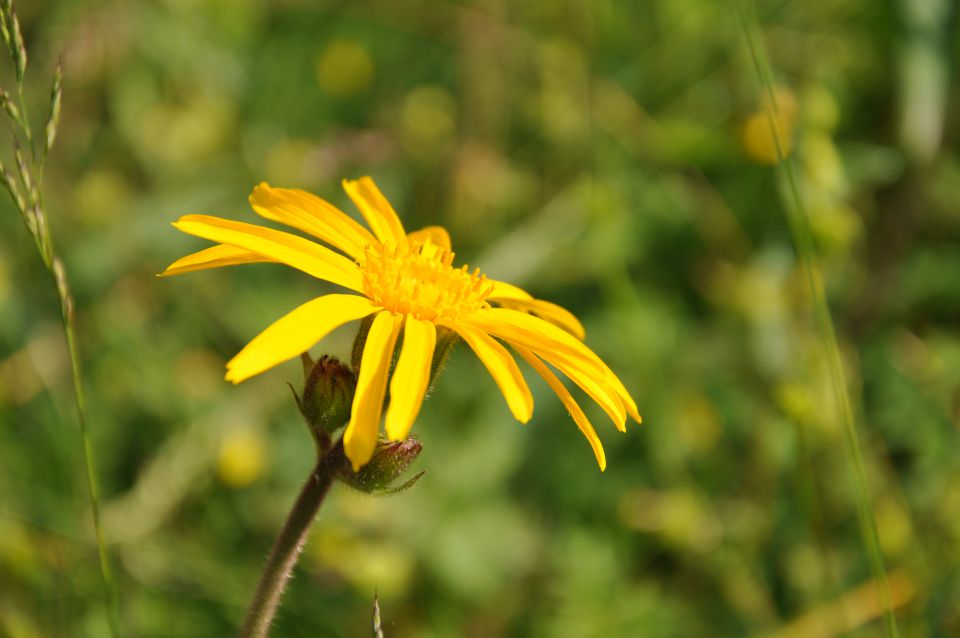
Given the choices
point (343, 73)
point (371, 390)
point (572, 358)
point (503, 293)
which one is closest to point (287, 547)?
point (371, 390)

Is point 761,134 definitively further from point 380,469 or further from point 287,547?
point 287,547

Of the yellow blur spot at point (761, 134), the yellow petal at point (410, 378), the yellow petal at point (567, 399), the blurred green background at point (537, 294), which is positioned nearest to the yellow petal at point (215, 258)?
the yellow petal at point (410, 378)

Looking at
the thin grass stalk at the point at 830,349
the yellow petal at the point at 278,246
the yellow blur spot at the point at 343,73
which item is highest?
the yellow blur spot at the point at 343,73

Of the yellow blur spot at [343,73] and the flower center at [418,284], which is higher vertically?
the yellow blur spot at [343,73]

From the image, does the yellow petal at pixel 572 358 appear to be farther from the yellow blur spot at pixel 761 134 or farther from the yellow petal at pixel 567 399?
the yellow blur spot at pixel 761 134

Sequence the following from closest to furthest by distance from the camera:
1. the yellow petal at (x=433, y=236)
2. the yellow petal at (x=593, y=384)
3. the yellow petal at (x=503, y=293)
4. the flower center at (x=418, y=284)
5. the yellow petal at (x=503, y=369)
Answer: the yellow petal at (x=503, y=369) → the yellow petal at (x=593, y=384) → the flower center at (x=418, y=284) → the yellow petal at (x=503, y=293) → the yellow petal at (x=433, y=236)

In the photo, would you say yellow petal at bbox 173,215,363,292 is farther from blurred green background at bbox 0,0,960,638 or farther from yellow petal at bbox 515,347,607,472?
blurred green background at bbox 0,0,960,638
